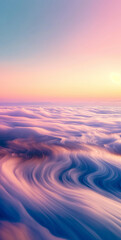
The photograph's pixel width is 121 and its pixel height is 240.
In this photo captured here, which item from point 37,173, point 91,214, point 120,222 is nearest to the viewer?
point 120,222

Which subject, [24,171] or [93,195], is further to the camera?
[24,171]

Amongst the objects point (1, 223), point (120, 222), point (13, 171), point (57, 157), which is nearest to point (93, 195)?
point (120, 222)

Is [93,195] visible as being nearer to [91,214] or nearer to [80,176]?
[91,214]

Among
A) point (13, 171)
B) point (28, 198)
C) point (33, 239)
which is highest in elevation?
point (13, 171)

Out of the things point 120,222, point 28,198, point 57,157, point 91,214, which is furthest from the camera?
point 57,157

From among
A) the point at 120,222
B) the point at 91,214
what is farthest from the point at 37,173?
the point at 120,222

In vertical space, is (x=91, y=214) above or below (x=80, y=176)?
below

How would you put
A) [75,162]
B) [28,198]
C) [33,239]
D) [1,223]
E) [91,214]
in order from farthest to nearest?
[75,162] → [28,198] → [91,214] → [1,223] → [33,239]

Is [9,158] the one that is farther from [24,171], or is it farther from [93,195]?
[93,195]

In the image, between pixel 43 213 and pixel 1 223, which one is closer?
pixel 1 223
